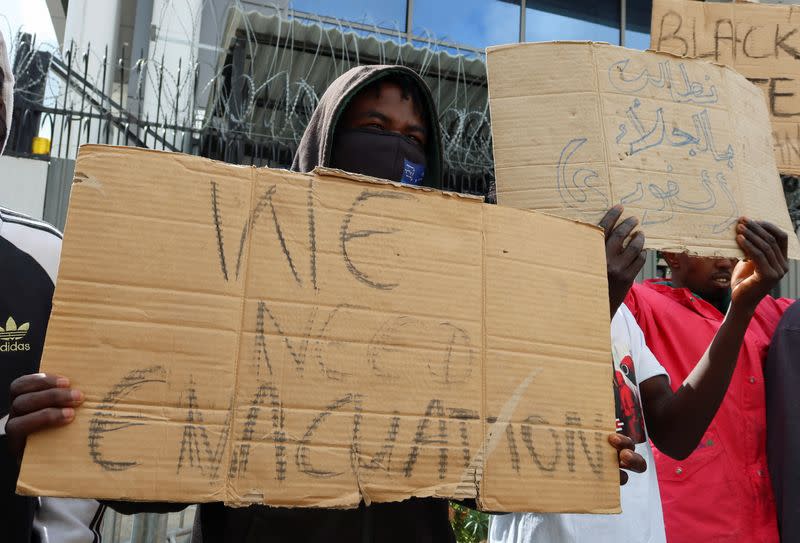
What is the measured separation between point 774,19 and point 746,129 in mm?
686

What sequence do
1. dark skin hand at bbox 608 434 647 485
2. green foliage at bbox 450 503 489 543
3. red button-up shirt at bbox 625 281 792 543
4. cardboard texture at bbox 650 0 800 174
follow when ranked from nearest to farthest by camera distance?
dark skin hand at bbox 608 434 647 485, red button-up shirt at bbox 625 281 792 543, cardboard texture at bbox 650 0 800 174, green foliage at bbox 450 503 489 543

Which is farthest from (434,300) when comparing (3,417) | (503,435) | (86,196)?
(3,417)

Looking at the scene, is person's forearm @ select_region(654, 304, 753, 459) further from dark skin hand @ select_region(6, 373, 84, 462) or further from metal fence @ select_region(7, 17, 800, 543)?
metal fence @ select_region(7, 17, 800, 543)

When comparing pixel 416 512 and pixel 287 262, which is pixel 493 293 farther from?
pixel 416 512

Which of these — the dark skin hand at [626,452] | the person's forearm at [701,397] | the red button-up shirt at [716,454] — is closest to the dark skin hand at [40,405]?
the dark skin hand at [626,452]

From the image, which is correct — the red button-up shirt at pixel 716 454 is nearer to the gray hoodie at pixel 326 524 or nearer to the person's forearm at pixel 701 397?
the person's forearm at pixel 701 397

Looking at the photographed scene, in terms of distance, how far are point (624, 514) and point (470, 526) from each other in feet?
8.57

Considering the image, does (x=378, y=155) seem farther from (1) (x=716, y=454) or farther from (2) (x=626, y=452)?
(1) (x=716, y=454)

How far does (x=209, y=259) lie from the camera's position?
1.22 metres

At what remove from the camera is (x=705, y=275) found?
258 centimetres

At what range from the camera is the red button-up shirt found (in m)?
2.19

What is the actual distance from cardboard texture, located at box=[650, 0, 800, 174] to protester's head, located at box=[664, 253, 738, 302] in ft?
1.63

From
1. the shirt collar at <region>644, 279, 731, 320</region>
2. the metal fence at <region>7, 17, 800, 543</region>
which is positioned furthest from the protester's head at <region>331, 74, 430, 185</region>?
the metal fence at <region>7, 17, 800, 543</region>

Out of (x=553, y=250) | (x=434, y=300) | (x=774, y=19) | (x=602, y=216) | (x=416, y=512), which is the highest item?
(x=774, y=19)
